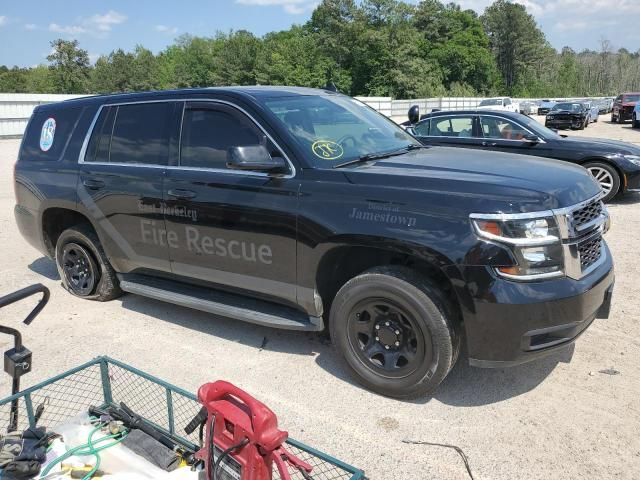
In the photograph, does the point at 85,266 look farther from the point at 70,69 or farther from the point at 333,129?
the point at 70,69

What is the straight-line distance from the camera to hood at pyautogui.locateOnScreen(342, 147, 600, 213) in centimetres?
309

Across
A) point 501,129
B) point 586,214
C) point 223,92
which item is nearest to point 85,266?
point 223,92

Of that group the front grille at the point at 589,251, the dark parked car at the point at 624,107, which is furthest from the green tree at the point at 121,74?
the front grille at the point at 589,251

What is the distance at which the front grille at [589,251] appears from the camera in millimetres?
3293

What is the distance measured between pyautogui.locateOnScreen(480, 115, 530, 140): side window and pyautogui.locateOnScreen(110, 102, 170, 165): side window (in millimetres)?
6869

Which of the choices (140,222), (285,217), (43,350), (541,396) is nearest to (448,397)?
(541,396)

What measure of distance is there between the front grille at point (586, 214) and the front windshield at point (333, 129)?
4.87 feet

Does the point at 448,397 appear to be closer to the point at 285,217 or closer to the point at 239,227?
the point at 285,217

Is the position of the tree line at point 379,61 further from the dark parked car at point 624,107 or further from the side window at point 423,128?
the side window at point 423,128

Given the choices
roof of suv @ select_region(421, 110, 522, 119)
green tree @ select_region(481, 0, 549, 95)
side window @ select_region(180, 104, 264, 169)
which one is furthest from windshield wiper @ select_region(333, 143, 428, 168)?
green tree @ select_region(481, 0, 549, 95)

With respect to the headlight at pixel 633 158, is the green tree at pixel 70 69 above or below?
above

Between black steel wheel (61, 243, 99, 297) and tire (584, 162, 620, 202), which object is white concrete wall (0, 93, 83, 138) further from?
tire (584, 162, 620, 202)

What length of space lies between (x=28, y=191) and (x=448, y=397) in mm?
4473

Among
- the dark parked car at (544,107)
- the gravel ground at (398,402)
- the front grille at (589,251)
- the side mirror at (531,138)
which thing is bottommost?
the gravel ground at (398,402)
